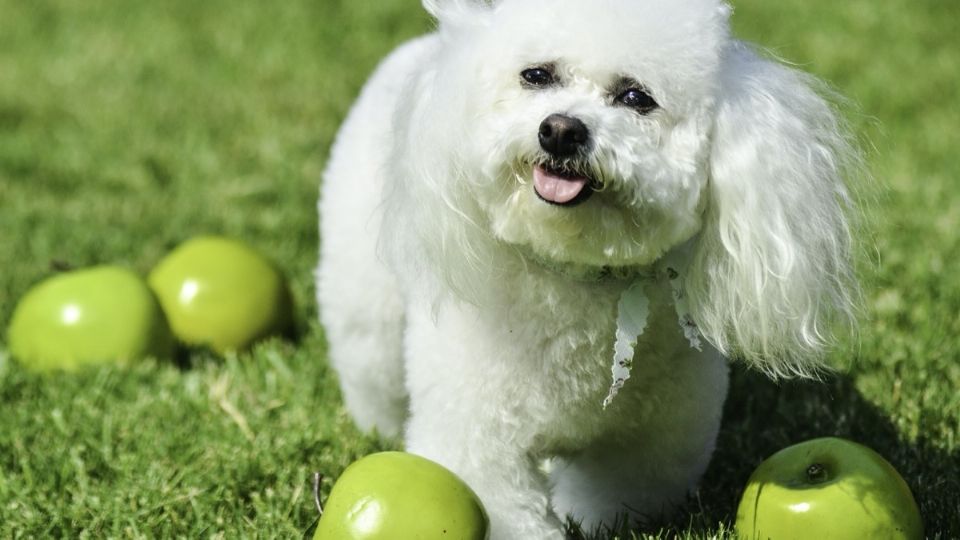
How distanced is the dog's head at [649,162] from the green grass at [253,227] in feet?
1.19

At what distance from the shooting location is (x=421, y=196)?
2.80 meters

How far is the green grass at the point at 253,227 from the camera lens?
3.21m

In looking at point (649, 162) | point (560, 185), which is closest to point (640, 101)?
point (649, 162)

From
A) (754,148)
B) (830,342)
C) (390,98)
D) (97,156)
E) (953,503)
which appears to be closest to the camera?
(754,148)

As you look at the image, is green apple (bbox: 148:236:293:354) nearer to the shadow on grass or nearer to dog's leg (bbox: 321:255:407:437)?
dog's leg (bbox: 321:255:407:437)

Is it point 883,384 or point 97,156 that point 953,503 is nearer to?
point 883,384

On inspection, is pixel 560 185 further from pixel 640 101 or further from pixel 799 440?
pixel 799 440

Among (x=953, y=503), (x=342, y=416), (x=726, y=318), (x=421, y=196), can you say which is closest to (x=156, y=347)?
(x=342, y=416)

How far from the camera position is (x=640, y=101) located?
2660 mm

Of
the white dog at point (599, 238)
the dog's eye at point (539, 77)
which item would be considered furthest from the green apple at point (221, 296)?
the dog's eye at point (539, 77)

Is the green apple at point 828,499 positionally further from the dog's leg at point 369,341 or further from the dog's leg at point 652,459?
the dog's leg at point 369,341

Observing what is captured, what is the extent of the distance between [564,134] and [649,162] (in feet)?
0.62

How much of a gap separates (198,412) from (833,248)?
74.3 inches

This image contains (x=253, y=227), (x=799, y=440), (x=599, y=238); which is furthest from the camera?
(x=253, y=227)
